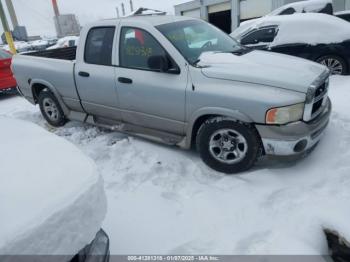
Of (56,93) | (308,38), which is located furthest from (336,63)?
(56,93)

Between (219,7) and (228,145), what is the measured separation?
834 inches

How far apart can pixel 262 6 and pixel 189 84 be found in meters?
17.8

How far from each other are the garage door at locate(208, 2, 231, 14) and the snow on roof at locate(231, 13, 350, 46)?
15808mm

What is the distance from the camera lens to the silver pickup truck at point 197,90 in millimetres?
3254

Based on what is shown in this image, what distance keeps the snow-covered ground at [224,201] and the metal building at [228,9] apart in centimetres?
1644

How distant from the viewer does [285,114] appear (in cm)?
317

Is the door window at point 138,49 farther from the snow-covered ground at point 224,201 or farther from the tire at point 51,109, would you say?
the tire at point 51,109

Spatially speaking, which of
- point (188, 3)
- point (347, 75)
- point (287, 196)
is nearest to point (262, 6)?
point (188, 3)

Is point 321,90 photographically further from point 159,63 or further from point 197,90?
point 159,63

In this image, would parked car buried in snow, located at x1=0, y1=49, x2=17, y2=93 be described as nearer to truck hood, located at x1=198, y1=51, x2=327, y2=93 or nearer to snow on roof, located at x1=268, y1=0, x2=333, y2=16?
truck hood, located at x1=198, y1=51, x2=327, y2=93

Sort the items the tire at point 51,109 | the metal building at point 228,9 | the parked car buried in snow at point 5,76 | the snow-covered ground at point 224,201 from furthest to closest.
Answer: the metal building at point 228,9
the parked car buried in snow at point 5,76
the tire at point 51,109
the snow-covered ground at point 224,201

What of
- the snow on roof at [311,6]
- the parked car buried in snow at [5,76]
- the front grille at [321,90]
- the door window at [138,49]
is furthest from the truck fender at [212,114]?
the snow on roof at [311,6]

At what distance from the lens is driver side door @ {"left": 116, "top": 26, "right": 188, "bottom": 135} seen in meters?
3.76

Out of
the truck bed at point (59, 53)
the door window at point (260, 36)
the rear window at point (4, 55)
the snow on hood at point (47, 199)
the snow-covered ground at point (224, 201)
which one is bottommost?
the snow-covered ground at point (224, 201)
